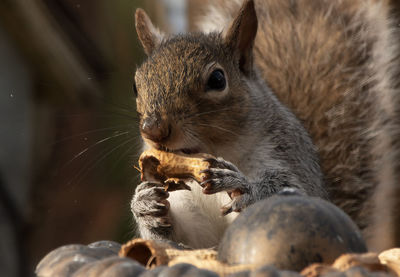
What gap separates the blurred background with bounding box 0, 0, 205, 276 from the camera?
152 cm

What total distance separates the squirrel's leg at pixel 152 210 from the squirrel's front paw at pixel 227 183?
127 millimetres

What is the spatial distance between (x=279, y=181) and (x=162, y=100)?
0.28 meters

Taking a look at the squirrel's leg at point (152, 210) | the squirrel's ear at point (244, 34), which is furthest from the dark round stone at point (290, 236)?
the squirrel's ear at point (244, 34)

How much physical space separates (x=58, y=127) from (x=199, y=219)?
791 millimetres

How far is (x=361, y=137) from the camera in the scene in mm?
1466

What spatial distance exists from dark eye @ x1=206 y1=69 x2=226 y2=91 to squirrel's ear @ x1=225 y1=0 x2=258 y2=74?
4.7 inches

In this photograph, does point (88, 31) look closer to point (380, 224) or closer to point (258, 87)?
point (258, 87)

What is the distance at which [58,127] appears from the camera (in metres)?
1.77

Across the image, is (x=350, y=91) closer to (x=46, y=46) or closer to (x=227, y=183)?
(x=227, y=183)

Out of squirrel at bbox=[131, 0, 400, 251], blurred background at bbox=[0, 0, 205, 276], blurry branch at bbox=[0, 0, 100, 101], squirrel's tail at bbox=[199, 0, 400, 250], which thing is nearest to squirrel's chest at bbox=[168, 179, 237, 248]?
squirrel at bbox=[131, 0, 400, 251]

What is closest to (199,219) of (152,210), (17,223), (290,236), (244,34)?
(152,210)

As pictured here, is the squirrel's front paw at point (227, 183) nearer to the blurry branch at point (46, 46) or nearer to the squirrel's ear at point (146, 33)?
the squirrel's ear at point (146, 33)

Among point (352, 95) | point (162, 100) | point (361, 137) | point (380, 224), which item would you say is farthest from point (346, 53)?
point (162, 100)

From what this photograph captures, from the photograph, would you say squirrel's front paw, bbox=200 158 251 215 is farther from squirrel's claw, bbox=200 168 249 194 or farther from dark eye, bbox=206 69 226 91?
dark eye, bbox=206 69 226 91
